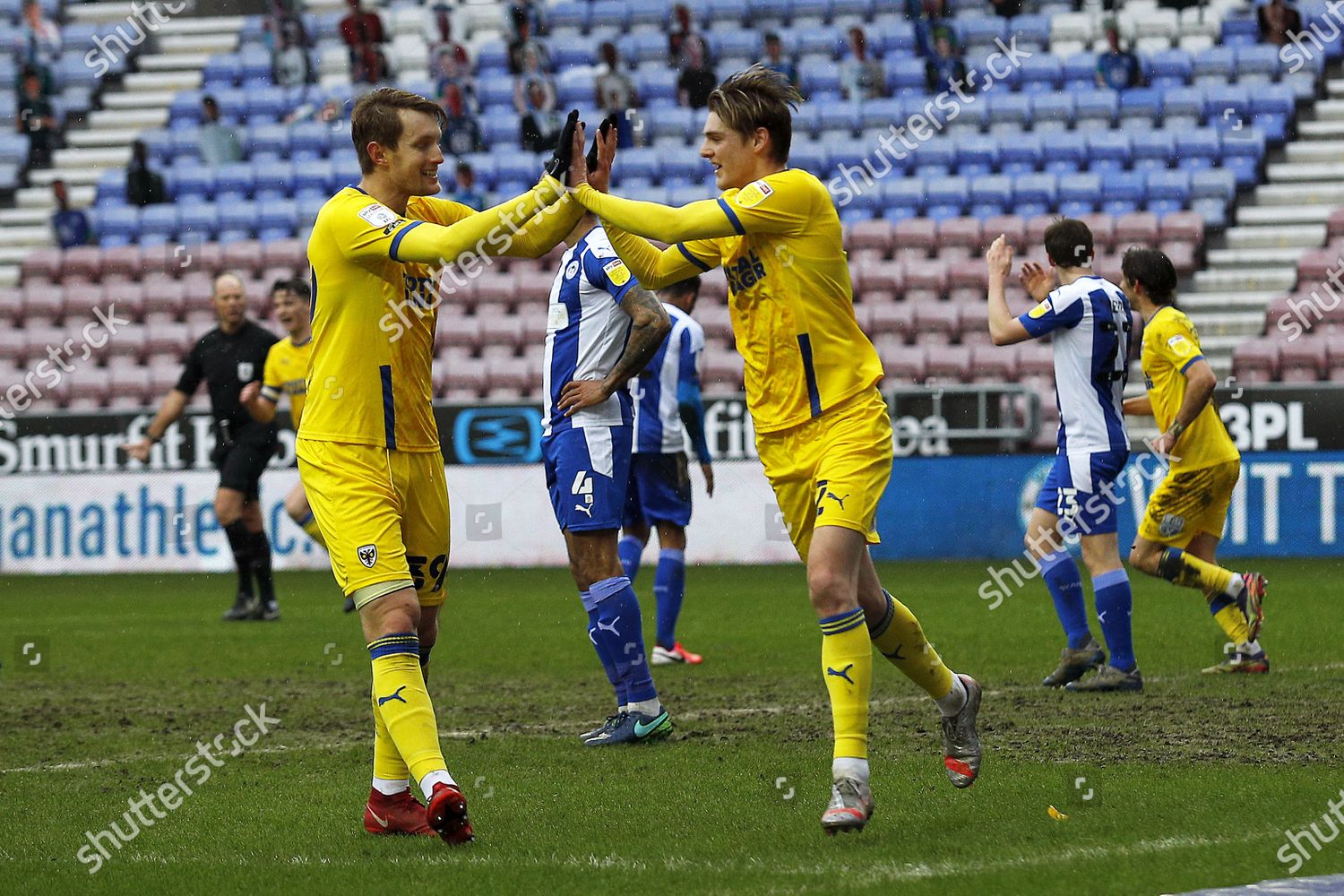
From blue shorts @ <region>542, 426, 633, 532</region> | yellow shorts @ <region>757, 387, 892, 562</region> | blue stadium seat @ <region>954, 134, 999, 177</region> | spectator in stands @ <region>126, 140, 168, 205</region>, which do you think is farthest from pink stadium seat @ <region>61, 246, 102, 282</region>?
yellow shorts @ <region>757, 387, 892, 562</region>

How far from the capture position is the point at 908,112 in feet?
68.3

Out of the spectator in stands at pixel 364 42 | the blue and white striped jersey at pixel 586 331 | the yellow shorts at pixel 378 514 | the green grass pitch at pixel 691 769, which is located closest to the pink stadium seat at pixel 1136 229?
the green grass pitch at pixel 691 769

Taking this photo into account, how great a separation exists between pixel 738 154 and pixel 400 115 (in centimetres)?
103

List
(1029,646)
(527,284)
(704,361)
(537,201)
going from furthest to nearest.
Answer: (527,284), (704,361), (1029,646), (537,201)

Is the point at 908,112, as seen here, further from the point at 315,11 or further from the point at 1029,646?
the point at 1029,646

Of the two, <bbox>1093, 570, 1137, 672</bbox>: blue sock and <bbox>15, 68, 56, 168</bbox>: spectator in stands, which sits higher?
<bbox>15, 68, 56, 168</bbox>: spectator in stands

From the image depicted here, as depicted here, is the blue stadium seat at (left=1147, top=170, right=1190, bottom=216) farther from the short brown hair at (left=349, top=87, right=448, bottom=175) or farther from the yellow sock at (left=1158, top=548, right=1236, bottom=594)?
the short brown hair at (left=349, top=87, right=448, bottom=175)

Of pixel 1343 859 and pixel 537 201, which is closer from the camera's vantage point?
pixel 1343 859

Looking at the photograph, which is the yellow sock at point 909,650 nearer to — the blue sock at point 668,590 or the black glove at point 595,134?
the black glove at point 595,134

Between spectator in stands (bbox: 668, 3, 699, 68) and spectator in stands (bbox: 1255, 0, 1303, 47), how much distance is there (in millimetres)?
7138

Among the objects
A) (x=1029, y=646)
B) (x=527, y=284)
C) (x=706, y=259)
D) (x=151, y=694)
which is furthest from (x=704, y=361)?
(x=706, y=259)

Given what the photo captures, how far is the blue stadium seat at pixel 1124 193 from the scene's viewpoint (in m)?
19.6

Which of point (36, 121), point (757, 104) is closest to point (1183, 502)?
point (757, 104)

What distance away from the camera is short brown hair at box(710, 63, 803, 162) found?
5.09 meters
